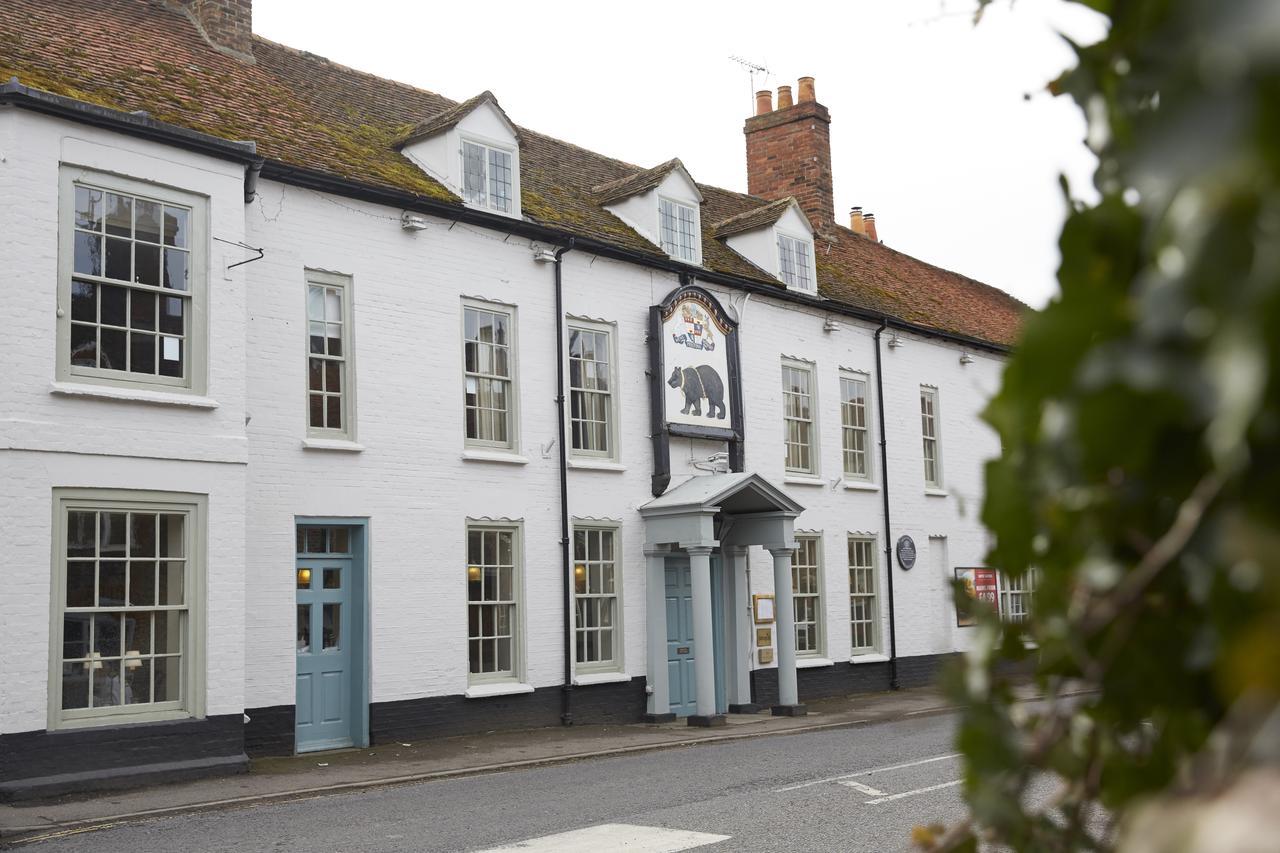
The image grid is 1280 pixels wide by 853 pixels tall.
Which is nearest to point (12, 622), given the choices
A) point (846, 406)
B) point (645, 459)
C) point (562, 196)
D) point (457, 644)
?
point (457, 644)

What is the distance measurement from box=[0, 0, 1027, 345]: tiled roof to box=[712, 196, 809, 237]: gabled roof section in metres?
0.28

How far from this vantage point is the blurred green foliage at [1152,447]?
0.74 metres

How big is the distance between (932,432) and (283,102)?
45.5 ft

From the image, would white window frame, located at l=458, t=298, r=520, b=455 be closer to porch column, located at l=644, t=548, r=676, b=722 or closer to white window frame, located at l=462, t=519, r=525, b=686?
white window frame, located at l=462, t=519, r=525, b=686

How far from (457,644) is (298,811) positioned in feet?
17.3

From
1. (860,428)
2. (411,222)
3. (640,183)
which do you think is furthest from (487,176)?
(860,428)

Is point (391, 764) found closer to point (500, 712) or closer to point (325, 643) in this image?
point (325, 643)

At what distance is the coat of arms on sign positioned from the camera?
61.9 ft

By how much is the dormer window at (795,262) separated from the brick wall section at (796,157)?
371cm

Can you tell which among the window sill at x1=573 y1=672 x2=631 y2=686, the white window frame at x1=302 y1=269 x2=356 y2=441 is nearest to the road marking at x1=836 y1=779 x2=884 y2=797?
the window sill at x1=573 y1=672 x2=631 y2=686

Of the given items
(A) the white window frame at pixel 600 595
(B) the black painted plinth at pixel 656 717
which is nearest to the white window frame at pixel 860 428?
(A) the white window frame at pixel 600 595

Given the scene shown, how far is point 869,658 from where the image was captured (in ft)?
71.7

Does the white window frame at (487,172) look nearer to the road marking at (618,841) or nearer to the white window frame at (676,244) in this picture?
the white window frame at (676,244)

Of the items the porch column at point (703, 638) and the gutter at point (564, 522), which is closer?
the gutter at point (564, 522)
